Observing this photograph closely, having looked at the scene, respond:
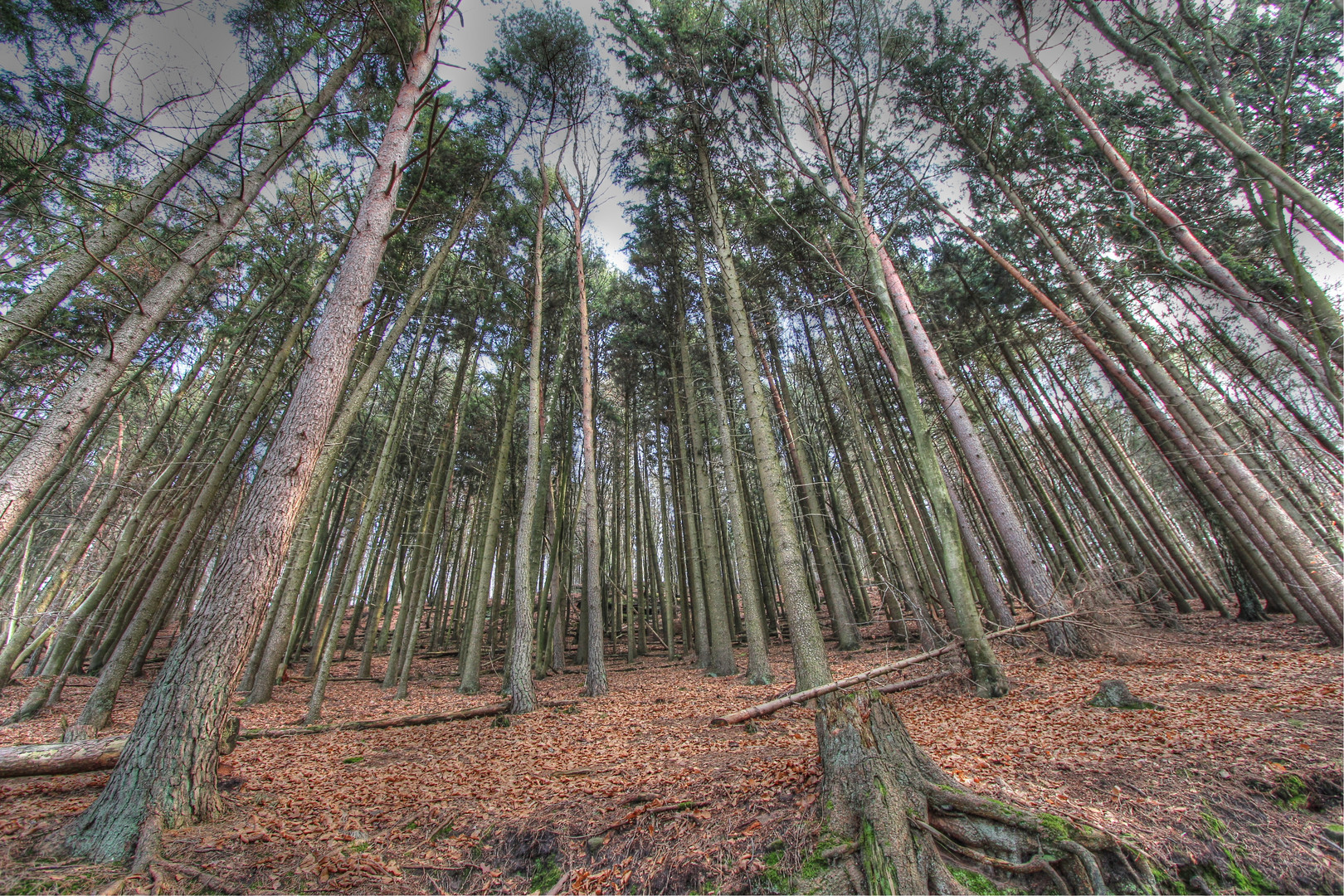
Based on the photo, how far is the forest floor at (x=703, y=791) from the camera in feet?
7.31

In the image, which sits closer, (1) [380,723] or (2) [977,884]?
(2) [977,884]

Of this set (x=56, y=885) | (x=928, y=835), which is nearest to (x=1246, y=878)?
(x=928, y=835)

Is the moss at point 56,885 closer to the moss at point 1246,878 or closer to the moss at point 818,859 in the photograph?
the moss at point 818,859

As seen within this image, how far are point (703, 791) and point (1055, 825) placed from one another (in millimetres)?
2017

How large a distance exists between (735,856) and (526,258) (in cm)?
1140

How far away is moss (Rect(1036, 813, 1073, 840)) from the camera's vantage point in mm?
1926

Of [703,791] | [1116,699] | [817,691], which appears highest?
[817,691]

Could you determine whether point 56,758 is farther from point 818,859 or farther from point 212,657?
point 818,859

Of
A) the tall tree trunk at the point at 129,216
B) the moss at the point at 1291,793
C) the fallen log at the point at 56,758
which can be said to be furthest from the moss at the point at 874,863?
the tall tree trunk at the point at 129,216

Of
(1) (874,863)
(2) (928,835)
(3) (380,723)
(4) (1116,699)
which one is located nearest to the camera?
(1) (874,863)

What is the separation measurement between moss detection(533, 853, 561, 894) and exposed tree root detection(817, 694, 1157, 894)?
150 cm

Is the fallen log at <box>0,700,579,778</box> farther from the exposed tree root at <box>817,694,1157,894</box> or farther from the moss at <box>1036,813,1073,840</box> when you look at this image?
the moss at <box>1036,813,1073,840</box>

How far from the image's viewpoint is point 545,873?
2.50 m

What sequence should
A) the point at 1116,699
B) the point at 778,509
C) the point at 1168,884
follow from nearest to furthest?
the point at 1168,884
the point at 1116,699
the point at 778,509
